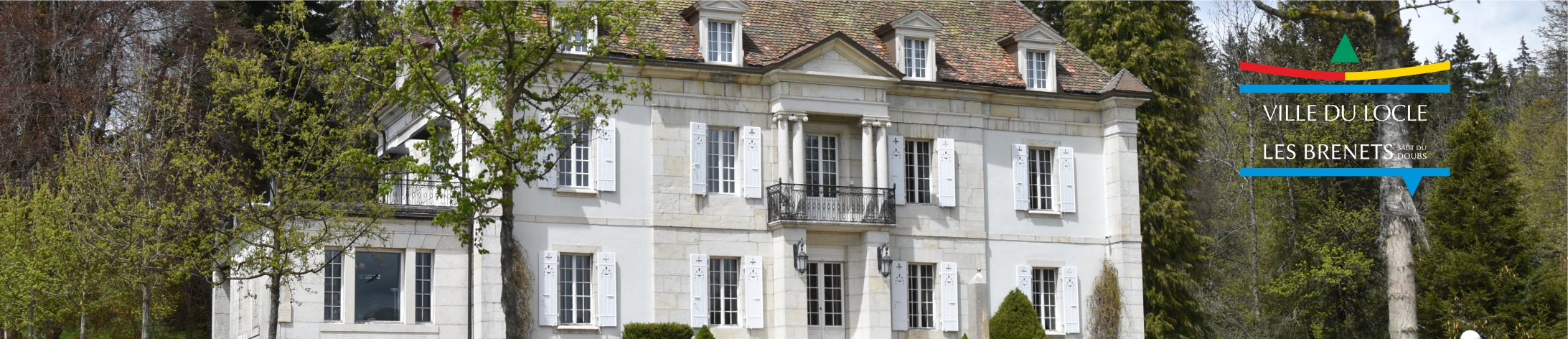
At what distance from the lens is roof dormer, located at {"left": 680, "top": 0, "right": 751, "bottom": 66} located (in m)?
29.4

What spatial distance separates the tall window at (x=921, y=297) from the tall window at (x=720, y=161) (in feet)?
13.2

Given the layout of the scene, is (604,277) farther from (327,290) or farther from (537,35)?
(537,35)

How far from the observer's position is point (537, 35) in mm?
22531

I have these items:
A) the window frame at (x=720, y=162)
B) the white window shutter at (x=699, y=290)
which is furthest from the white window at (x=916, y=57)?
the white window shutter at (x=699, y=290)

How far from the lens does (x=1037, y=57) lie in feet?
108

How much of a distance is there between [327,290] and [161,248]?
2708 mm

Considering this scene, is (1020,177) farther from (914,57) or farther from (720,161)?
(720,161)

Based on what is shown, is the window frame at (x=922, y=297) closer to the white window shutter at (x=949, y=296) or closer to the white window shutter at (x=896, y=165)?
the white window shutter at (x=949, y=296)

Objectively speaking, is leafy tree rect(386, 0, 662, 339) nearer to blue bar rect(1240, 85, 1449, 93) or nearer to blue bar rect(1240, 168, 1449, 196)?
blue bar rect(1240, 168, 1449, 196)

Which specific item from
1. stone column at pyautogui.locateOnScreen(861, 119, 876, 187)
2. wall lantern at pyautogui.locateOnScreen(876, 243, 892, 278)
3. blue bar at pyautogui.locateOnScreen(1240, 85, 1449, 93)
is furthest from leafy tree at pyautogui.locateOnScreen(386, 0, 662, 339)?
blue bar at pyautogui.locateOnScreen(1240, 85, 1449, 93)

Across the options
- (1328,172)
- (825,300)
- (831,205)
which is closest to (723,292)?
(825,300)

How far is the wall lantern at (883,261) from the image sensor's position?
2962cm

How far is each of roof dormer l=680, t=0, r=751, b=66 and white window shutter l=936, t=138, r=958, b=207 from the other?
427 cm

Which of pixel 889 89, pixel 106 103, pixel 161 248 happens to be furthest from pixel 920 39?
pixel 106 103
